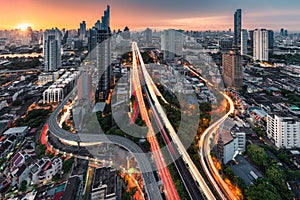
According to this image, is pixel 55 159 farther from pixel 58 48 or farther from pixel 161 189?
pixel 58 48

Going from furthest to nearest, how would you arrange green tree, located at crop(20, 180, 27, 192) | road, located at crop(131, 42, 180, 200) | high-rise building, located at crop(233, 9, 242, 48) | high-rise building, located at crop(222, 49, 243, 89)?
high-rise building, located at crop(233, 9, 242, 48), high-rise building, located at crop(222, 49, 243, 89), green tree, located at crop(20, 180, 27, 192), road, located at crop(131, 42, 180, 200)

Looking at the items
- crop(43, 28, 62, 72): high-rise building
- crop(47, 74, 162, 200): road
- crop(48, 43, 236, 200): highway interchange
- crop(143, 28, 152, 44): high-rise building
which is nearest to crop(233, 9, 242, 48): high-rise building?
crop(143, 28, 152, 44): high-rise building

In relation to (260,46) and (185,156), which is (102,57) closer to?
(185,156)

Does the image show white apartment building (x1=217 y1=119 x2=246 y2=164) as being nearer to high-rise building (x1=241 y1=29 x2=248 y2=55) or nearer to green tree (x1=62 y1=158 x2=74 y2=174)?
green tree (x1=62 y1=158 x2=74 y2=174)

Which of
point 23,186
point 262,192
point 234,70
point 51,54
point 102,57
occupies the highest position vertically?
point 51,54

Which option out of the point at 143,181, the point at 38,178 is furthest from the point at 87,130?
the point at 143,181

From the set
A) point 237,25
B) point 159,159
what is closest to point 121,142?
point 159,159
